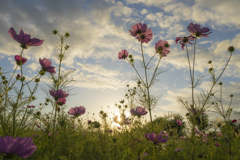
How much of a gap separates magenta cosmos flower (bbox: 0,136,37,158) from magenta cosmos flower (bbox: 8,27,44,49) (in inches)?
42.4

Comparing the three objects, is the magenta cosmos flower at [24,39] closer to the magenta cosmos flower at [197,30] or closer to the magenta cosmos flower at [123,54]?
the magenta cosmos flower at [123,54]

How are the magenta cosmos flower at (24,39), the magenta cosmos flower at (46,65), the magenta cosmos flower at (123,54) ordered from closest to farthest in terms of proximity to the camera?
the magenta cosmos flower at (24,39) < the magenta cosmos flower at (46,65) < the magenta cosmos flower at (123,54)

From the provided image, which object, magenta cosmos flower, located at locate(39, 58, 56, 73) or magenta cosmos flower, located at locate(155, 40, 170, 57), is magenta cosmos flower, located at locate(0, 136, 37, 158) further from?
magenta cosmos flower, located at locate(155, 40, 170, 57)

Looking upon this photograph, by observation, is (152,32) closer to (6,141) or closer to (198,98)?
(198,98)

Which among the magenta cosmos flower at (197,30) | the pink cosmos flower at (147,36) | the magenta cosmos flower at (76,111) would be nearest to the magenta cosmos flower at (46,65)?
the magenta cosmos flower at (76,111)

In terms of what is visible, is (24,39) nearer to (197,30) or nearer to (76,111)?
(76,111)

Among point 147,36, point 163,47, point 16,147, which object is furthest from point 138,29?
point 16,147

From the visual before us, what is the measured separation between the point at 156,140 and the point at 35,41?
1608 mm

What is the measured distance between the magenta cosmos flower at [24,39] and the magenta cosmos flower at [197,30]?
1.86 metres

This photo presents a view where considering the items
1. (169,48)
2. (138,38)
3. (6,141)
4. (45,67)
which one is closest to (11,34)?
(45,67)

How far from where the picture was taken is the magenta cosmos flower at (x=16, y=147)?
0.77 m

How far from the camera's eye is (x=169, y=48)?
2213 millimetres

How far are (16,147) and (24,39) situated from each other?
1.15 m

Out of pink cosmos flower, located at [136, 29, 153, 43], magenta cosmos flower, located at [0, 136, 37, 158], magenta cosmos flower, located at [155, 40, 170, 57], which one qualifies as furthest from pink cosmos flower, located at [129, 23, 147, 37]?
magenta cosmos flower, located at [0, 136, 37, 158]
